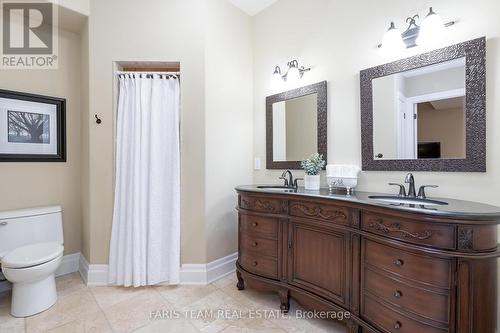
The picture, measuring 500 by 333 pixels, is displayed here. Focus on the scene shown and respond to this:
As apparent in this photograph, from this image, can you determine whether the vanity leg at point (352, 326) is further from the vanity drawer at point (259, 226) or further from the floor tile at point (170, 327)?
the floor tile at point (170, 327)

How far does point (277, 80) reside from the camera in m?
2.52

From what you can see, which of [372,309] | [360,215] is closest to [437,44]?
[360,215]

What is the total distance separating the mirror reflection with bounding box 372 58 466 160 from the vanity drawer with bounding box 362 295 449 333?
100cm

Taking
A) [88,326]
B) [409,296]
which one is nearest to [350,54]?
[409,296]

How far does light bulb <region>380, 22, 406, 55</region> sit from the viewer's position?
1615 mm

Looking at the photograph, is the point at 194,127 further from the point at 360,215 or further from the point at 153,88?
the point at 360,215

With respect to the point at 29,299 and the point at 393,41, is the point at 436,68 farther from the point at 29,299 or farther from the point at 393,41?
the point at 29,299

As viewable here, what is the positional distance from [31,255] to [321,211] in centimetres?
229

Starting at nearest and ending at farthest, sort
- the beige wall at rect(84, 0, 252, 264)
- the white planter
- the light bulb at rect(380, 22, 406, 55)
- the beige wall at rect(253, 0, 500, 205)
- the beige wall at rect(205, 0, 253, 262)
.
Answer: the beige wall at rect(253, 0, 500, 205)
the light bulb at rect(380, 22, 406, 55)
the white planter
the beige wall at rect(84, 0, 252, 264)
the beige wall at rect(205, 0, 253, 262)

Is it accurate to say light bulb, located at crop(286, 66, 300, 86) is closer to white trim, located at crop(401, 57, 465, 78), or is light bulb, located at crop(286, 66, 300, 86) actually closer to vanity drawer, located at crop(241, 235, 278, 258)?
white trim, located at crop(401, 57, 465, 78)

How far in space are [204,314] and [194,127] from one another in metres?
1.63

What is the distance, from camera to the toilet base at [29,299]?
1786 mm

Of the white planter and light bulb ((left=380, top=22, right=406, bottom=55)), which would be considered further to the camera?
the white planter

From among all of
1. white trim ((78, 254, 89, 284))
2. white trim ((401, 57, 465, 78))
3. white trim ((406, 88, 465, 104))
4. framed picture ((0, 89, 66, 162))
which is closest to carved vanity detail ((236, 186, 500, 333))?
white trim ((406, 88, 465, 104))
